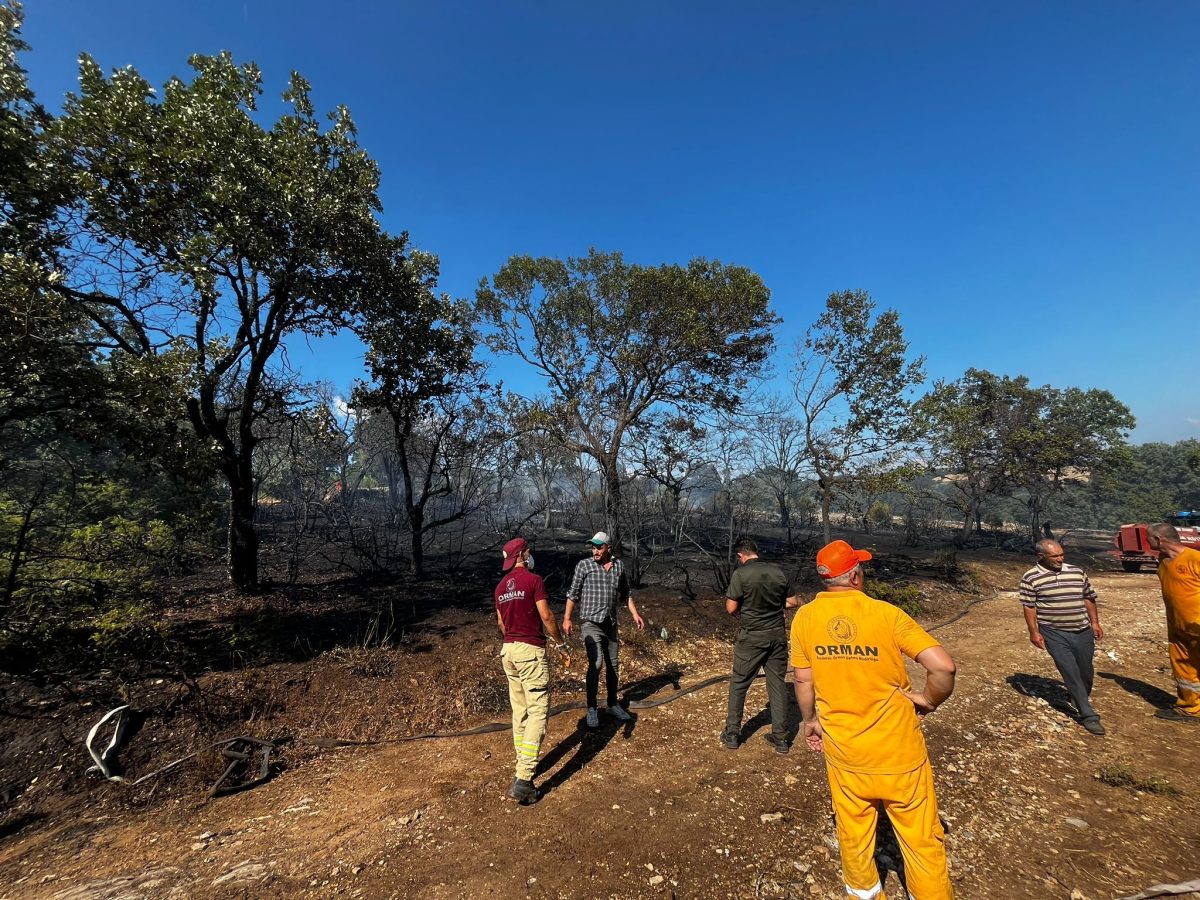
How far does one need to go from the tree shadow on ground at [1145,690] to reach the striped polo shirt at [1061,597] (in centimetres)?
167

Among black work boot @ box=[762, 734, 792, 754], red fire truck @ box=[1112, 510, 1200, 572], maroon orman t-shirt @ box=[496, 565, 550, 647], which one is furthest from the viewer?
red fire truck @ box=[1112, 510, 1200, 572]

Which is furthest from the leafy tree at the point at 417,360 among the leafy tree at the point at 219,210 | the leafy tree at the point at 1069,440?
the leafy tree at the point at 1069,440

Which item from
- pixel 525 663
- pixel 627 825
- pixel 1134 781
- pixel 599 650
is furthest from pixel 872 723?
pixel 1134 781

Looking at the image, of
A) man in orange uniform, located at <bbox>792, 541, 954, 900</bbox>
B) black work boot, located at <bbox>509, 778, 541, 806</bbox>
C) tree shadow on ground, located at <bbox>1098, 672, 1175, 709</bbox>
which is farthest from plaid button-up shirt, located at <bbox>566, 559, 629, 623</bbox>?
tree shadow on ground, located at <bbox>1098, 672, 1175, 709</bbox>

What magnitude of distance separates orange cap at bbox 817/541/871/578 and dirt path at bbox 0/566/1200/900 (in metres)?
1.94

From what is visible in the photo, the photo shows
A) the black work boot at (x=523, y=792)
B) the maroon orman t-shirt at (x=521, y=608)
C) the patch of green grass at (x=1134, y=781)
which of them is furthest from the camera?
the maroon orman t-shirt at (x=521, y=608)

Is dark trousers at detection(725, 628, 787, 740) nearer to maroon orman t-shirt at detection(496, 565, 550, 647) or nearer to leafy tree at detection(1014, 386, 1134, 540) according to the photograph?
maroon orman t-shirt at detection(496, 565, 550, 647)

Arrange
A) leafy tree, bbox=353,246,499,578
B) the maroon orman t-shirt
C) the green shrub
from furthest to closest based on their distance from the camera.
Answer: leafy tree, bbox=353,246,499,578 < the green shrub < the maroon orman t-shirt

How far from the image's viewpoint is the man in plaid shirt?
4793mm

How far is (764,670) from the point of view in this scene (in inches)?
174

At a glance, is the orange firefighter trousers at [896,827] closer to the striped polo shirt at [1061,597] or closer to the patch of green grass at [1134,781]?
the patch of green grass at [1134,781]

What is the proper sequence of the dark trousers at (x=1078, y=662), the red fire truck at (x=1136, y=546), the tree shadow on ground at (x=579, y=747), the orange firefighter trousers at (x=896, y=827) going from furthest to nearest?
the red fire truck at (x=1136, y=546) → the dark trousers at (x=1078, y=662) → the tree shadow on ground at (x=579, y=747) → the orange firefighter trousers at (x=896, y=827)

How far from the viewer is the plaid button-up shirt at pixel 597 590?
15.7 ft

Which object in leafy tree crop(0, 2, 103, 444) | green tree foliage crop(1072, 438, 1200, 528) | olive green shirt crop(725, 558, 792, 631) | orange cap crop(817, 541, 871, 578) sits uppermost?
leafy tree crop(0, 2, 103, 444)
